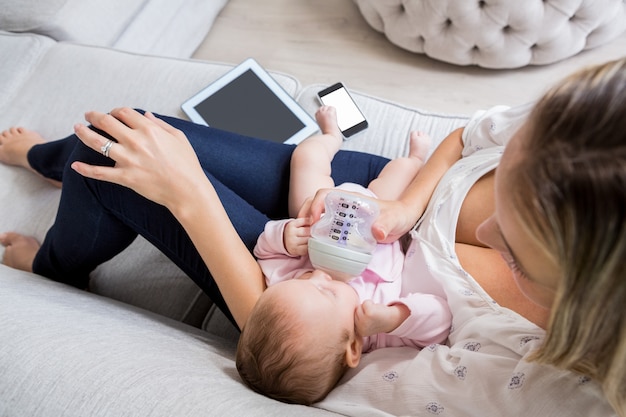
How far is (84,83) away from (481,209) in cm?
129

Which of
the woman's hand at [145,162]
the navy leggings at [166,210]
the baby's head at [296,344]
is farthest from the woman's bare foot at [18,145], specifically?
the baby's head at [296,344]

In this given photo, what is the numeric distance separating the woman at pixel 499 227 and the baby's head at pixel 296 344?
6 centimetres

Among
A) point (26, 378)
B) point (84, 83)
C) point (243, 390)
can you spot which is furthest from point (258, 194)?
point (84, 83)

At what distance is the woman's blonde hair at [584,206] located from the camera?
53 centimetres

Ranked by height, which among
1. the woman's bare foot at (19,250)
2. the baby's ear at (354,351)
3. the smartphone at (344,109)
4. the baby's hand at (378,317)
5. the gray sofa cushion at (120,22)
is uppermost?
the gray sofa cushion at (120,22)

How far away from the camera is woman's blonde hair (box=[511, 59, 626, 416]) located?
529 millimetres

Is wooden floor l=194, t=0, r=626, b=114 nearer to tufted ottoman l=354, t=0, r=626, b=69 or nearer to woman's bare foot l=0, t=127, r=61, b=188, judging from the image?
tufted ottoman l=354, t=0, r=626, b=69

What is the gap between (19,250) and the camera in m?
1.39

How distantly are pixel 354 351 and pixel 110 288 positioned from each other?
72cm

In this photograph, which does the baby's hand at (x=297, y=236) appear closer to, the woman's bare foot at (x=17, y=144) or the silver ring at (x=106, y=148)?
the silver ring at (x=106, y=148)

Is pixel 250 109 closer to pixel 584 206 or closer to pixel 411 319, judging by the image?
pixel 411 319

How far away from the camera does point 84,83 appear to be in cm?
166

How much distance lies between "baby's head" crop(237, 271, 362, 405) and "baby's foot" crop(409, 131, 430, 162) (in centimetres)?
49

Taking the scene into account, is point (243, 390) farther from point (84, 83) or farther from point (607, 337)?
point (84, 83)
